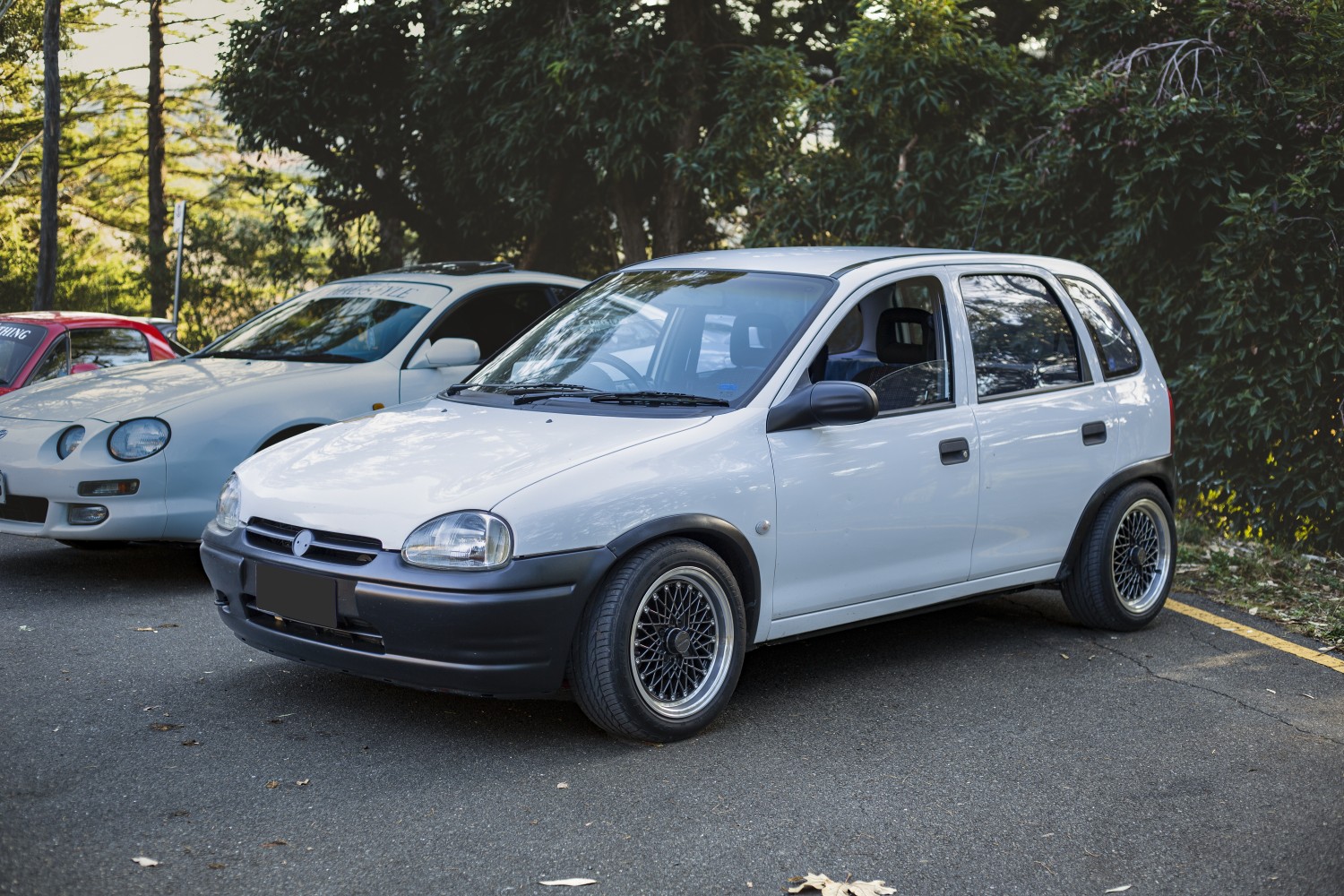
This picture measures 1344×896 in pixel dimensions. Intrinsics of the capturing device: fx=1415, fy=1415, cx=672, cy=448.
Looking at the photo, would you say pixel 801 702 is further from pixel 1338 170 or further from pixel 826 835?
pixel 1338 170

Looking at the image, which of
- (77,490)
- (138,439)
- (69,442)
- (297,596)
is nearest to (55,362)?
(69,442)

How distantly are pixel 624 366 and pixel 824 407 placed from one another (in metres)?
0.92

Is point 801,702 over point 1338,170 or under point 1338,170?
under

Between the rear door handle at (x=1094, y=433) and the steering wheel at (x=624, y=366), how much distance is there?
208 cm

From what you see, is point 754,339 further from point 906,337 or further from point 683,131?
point 683,131

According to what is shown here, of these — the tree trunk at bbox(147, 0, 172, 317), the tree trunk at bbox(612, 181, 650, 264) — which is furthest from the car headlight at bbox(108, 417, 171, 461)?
the tree trunk at bbox(147, 0, 172, 317)

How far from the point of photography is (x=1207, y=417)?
→ 33.0 feet

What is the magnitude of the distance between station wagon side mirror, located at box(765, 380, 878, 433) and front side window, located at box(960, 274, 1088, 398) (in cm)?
94

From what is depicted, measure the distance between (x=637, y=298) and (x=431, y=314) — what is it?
99.7 inches

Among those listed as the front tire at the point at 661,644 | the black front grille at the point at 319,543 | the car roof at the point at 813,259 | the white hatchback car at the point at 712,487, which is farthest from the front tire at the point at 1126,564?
the black front grille at the point at 319,543

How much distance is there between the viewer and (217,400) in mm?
7168

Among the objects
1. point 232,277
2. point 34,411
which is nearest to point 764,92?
point 34,411

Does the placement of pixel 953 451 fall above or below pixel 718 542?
above

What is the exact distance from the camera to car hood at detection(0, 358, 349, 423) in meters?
7.04
